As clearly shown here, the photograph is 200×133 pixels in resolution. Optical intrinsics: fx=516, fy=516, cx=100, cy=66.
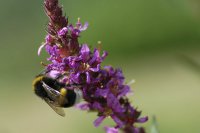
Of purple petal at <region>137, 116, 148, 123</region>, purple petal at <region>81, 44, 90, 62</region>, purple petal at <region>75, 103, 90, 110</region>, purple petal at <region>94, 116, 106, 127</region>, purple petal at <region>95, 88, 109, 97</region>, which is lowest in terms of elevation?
purple petal at <region>94, 116, 106, 127</region>

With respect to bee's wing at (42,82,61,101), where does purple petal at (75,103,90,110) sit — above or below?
below

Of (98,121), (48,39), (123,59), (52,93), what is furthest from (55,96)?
(123,59)

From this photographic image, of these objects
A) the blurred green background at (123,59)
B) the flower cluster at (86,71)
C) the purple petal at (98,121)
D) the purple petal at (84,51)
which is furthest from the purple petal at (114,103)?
the blurred green background at (123,59)

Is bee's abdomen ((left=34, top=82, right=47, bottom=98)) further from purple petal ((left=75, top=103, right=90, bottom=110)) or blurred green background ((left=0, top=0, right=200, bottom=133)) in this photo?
blurred green background ((left=0, top=0, right=200, bottom=133))

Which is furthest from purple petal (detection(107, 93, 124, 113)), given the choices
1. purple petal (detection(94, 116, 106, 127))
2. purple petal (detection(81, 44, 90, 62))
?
purple petal (detection(81, 44, 90, 62))

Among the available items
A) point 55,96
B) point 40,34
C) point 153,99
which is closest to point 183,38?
point 153,99

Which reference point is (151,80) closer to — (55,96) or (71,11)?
(71,11)
